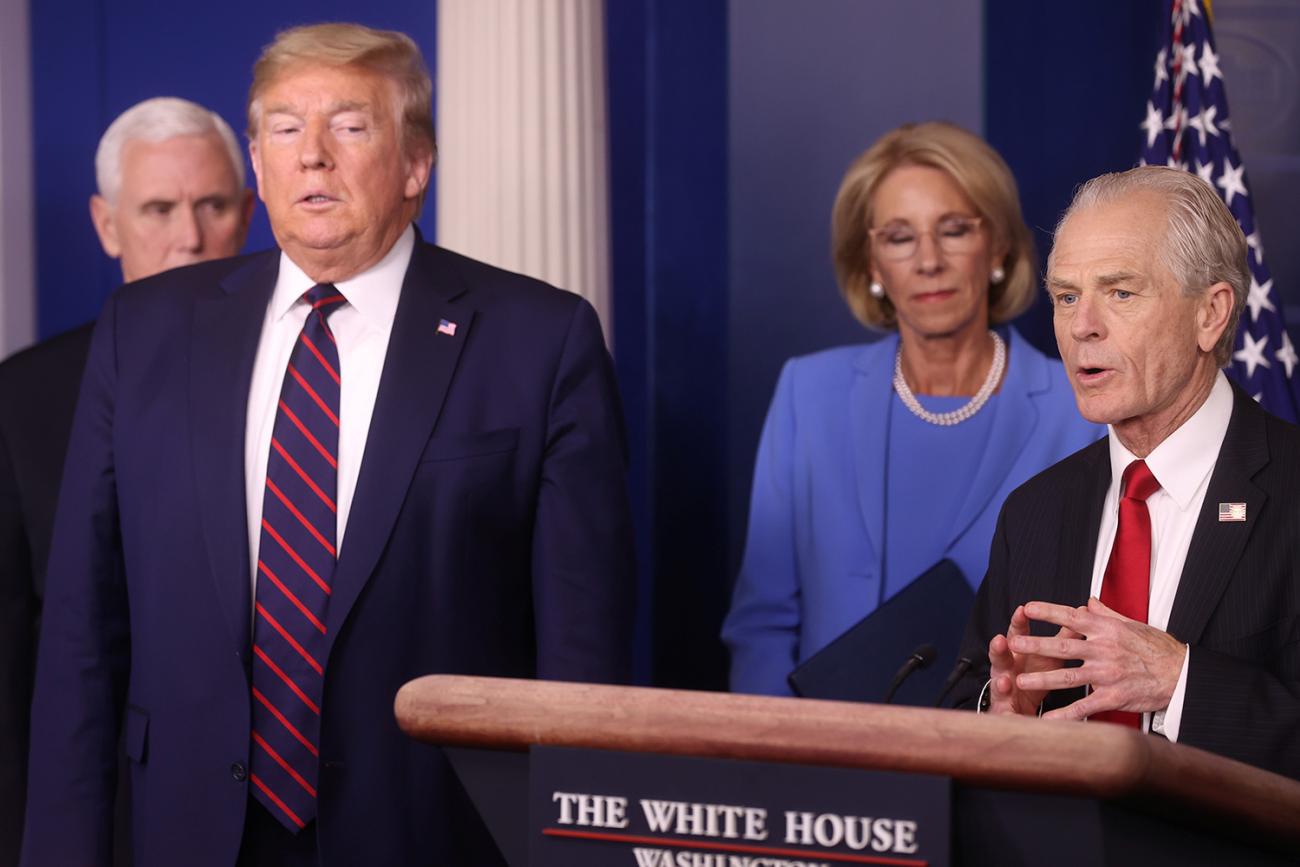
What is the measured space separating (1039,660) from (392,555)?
0.91 m

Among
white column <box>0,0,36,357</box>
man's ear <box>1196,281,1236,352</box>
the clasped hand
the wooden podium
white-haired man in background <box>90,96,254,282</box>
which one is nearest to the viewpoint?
the wooden podium

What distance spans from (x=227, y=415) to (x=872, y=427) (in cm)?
148

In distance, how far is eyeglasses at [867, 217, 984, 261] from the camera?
131 inches

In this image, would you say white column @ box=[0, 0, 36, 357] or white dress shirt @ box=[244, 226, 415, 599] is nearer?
white dress shirt @ box=[244, 226, 415, 599]

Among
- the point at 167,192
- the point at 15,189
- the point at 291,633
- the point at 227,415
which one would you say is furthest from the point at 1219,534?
the point at 15,189

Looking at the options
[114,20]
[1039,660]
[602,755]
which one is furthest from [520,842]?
[114,20]

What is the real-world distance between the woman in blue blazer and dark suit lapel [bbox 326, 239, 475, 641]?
115 centimetres

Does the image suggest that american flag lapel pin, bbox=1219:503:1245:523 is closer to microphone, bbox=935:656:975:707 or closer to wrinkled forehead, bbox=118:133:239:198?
microphone, bbox=935:656:975:707

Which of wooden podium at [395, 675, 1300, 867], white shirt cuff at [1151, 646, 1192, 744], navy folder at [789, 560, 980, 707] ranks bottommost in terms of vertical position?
navy folder at [789, 560, 980, 707]

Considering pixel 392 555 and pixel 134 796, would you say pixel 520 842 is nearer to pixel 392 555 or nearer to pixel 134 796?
pixel 392 555

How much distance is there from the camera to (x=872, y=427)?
338 centimetres

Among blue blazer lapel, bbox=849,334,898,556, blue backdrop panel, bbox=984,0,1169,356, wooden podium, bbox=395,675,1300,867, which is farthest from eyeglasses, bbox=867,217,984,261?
wooden podium, bbox=395,675,1300,867

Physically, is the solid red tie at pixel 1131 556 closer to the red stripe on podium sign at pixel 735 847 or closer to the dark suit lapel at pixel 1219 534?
the dark suit lapel at pixel 1219 534

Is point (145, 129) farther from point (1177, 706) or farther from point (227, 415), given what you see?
point (1177, 706)
